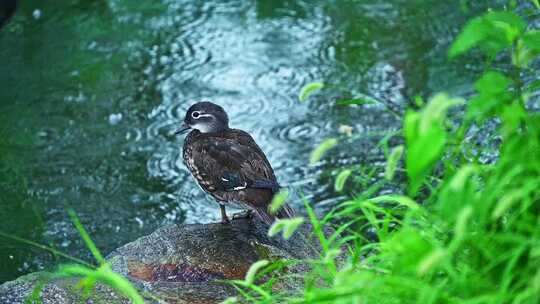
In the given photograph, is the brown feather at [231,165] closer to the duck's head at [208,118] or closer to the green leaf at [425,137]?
the duck's head at [208,118]

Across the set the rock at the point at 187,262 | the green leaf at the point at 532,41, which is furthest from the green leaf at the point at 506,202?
the rock at the point at 187,262

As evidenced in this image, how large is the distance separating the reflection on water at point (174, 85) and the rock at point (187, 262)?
1591 mm

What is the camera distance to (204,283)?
4.69 m

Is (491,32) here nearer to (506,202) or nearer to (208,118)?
(506,202)

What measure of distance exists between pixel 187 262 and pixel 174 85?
4282 mm

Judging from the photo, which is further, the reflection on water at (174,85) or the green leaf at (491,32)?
the reflection on water at (174,85)

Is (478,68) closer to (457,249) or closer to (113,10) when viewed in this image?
(113,10)

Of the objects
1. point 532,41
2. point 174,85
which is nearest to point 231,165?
point 532,41

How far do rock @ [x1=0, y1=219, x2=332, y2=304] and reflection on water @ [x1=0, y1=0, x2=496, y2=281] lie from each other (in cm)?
159

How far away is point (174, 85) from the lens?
8.99 metres

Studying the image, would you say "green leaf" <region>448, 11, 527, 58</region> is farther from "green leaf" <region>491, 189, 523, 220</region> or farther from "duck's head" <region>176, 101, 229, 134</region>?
"duck's head" <region>176, 101, 229, 134</region>

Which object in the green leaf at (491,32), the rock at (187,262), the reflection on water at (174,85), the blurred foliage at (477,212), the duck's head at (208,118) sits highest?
the green leaf at (491,32)

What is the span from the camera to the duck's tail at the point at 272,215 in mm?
5164

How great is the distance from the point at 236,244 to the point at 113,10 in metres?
6.00
